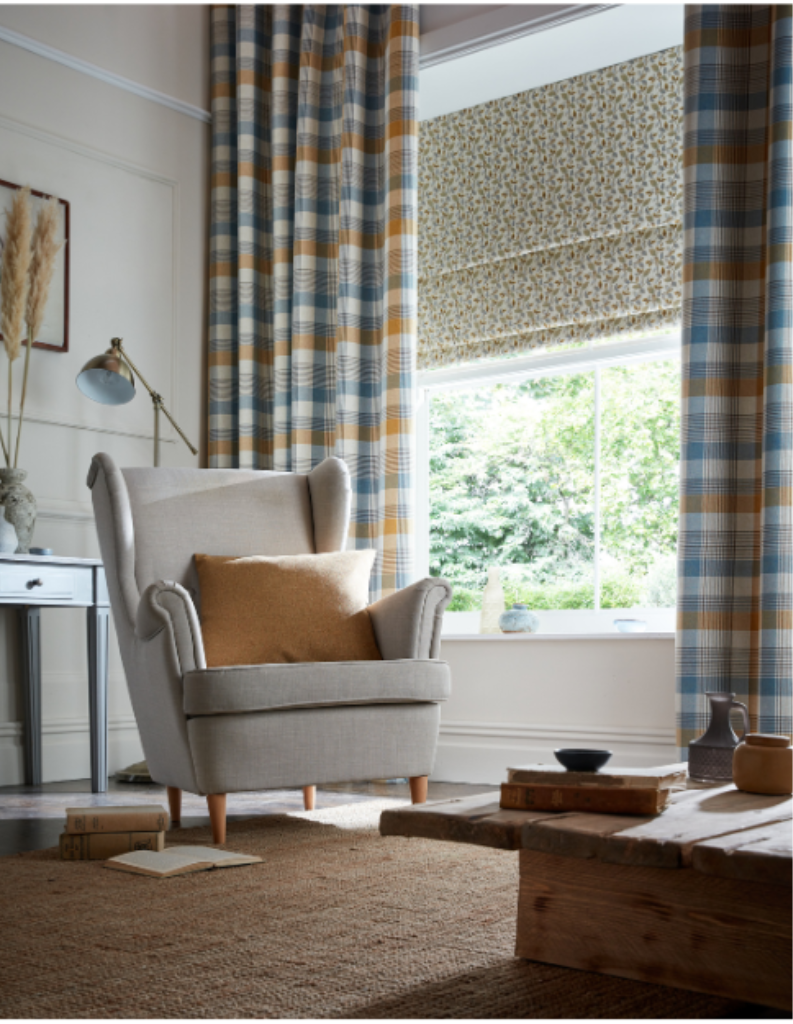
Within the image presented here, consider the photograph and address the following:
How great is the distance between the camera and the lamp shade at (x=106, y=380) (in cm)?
373

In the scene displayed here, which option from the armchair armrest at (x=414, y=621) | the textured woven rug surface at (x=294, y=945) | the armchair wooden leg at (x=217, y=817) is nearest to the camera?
the textured woven rug surface at (x=294, y=945)

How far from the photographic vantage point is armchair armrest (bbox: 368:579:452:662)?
9.67 feet

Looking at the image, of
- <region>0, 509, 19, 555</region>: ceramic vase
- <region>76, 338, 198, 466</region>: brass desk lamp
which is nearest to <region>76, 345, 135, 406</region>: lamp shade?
<region>76, 338, 198, 466</region>: brass desk lamp

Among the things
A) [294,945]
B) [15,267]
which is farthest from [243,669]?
[15,267]

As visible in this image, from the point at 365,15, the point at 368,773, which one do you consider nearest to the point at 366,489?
the point at 368,773

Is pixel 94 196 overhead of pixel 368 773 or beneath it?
overhead

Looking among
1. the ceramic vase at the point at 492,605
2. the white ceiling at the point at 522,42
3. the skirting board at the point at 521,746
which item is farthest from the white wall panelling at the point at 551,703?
the white ceiling at the point at 522,42

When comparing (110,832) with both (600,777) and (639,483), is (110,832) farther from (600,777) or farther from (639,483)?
(639,483)

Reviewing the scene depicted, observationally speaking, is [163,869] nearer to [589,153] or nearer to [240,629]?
[240,629]

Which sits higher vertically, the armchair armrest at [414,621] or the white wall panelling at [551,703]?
the armchair armrest at [414,621]

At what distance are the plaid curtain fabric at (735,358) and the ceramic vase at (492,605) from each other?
1094 millimetres

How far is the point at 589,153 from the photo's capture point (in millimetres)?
4062

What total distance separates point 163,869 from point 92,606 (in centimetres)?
157

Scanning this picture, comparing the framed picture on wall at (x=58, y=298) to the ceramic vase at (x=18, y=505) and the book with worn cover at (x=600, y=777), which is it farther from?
the book with worn cover at (x=600, y=777)
